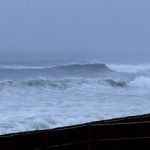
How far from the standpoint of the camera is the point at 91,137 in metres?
7.74

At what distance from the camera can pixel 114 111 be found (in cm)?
1756

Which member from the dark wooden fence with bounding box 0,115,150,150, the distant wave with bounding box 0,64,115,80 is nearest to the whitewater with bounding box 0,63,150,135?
the dark wooden fence with bounding box 0,115,150,150

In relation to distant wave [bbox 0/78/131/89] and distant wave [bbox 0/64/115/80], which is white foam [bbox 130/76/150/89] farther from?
distant wave [bbox 0/64/115/80]

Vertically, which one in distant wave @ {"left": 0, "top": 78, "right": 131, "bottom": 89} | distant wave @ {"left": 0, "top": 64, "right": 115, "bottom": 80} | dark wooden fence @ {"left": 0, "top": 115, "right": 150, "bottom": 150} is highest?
distant wave @ {"left": 0, "top": 64, "right": 115, "bottom": 80}

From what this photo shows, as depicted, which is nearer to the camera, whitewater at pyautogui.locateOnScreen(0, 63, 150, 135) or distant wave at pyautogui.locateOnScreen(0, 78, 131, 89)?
whitewater at pyautogui.locateOnScreen(0, 63, 150, 135)

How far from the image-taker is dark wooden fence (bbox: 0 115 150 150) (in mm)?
7012

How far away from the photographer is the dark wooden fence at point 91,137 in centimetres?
701

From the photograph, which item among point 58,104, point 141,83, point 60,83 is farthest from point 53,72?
point 58,104

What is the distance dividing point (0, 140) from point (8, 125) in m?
6.95

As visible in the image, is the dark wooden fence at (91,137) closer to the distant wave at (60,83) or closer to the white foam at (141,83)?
the distant wave at (60,83)

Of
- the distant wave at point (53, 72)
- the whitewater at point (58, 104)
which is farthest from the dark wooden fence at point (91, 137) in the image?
the distant wave at point (53, 72)

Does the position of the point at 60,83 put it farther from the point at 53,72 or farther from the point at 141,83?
the point at 53,72

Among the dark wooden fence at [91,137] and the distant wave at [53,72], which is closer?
the dark wooden fence at [91,137]

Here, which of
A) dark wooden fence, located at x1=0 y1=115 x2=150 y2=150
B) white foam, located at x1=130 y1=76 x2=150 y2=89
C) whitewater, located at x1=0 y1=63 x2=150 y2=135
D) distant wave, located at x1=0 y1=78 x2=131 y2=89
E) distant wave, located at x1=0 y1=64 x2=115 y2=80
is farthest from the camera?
distant wave, located at x1=0 y1=64 x2=115 y2=80
